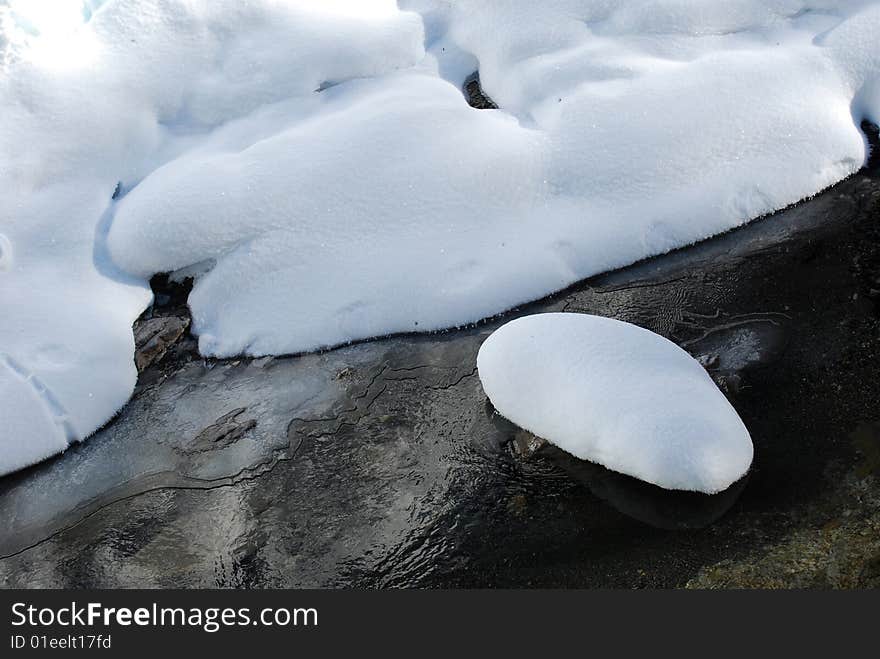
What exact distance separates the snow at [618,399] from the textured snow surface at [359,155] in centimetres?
83

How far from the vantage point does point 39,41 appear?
6.34 metres

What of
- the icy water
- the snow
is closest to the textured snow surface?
the icy water

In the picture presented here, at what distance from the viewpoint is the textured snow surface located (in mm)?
5215

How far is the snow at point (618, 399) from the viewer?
3.92 m

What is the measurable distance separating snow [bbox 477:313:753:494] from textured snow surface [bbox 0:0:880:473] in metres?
0.83

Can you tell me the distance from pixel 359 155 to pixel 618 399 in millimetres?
2544

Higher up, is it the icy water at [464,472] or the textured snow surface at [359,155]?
the textured snow surface at [359,155]

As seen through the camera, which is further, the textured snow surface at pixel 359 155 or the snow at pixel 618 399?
the textured snow surface at pixel 359 155

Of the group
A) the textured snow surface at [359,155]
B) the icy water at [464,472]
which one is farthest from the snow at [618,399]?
the textured snow surface at [359,155]

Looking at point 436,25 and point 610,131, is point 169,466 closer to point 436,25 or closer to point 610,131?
point 610,131

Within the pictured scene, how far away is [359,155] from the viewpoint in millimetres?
5664

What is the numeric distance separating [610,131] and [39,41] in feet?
13.4

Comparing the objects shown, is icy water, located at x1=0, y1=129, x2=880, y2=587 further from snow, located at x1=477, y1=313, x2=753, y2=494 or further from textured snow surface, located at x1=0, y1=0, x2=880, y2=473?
textured snow surface, located at x1=0, y1=0, x2=880, y2=473

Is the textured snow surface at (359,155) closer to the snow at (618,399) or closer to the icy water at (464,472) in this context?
the icy water at (464,472)
